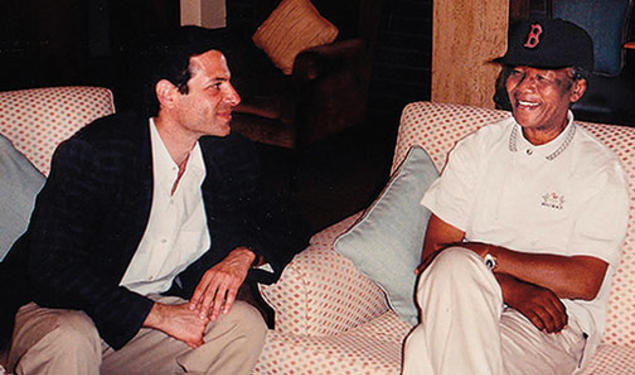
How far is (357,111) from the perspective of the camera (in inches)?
195

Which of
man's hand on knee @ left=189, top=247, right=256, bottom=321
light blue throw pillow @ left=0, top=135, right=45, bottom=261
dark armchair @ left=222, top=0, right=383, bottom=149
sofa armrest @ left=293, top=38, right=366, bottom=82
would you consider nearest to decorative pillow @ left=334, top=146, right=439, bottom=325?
man's hand on knee @ left=189, top=247, right=256, bottom=321

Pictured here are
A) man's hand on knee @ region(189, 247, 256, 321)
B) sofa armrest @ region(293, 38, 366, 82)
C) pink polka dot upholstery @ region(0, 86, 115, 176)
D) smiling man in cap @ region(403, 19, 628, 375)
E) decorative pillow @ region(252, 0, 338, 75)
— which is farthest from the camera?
decorative pillow @ region(252, 0, 338, 75)

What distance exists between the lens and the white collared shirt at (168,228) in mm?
1901

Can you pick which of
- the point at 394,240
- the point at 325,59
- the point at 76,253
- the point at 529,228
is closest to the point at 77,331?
the point at 76,253

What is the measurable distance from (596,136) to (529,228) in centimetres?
35

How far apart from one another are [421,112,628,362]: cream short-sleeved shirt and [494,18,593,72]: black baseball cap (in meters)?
0.18

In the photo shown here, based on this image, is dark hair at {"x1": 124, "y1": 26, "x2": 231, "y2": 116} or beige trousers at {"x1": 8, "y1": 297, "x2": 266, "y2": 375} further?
dark hair at {"x1": 124, "y1": 26, "x2": 231, "y2": 116}

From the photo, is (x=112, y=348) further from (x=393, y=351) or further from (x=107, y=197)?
(x=393, y=351)

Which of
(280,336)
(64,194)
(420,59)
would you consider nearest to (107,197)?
(64,194)

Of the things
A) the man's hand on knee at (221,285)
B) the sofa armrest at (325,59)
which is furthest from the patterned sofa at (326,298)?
the sofa armrest at (325,59)

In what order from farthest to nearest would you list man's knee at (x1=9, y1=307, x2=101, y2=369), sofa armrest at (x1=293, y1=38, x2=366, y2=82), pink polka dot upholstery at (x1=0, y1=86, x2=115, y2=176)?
sofa armrest at (x1=293, y1=38, x2=366, y2=82)
pink polka dot upholstery at (x1=0, y1=86, x2=115, y2=176)
man's knee at (x1=9, y1=307, x2=101, y2=369)

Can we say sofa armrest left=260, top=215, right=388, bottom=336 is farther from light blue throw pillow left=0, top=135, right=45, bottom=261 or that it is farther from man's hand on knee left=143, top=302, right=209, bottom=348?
light blue throw pillow left=0, top=135, right=45, bottom=261

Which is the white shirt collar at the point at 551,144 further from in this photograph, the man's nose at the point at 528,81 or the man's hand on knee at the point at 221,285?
the man's hand on knee at the point at 221,285

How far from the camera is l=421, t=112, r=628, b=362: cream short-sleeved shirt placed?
187 centimetres
